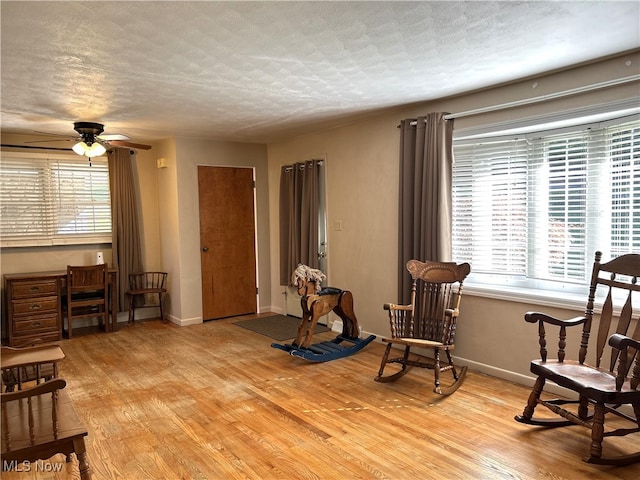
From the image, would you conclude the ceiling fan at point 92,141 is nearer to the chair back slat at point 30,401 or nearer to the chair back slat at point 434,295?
the chair back slat at point 434,295

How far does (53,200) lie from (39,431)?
439 cm

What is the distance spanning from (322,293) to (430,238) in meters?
1.17

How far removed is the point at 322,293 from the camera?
4496 mm

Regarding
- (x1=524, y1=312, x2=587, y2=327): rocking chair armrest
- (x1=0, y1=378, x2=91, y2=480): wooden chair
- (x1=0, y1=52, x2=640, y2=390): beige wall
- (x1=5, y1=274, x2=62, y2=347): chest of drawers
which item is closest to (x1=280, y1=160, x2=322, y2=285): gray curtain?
(x1=0, y1=52, x2=640, y2=390): beige wall

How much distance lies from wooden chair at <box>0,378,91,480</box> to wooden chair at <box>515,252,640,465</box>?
2.50 metres

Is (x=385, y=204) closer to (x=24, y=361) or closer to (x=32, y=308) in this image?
(x=24, y=361)

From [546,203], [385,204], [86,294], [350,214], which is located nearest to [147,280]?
[86,294]

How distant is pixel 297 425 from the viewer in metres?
3.00

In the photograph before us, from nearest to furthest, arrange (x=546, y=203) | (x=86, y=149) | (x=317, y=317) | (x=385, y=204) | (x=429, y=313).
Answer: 1. (x=546, y=203)
2. (x=429, y=313)
3. (x=317, y=317)
4. (x=86, y=149)
5. (x=385, y=204)

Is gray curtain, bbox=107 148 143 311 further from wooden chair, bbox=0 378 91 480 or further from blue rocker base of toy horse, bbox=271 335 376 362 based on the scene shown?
wooden chair, bbox=0 378 91 480

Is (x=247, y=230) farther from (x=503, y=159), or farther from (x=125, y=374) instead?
(x=503, y=159)

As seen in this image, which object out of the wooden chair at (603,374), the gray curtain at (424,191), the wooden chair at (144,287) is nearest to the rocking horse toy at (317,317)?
the gray curtain at (424,191)

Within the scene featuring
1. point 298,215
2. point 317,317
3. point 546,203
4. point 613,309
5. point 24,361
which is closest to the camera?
point 24,361

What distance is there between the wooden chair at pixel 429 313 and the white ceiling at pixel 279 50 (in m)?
1.51
